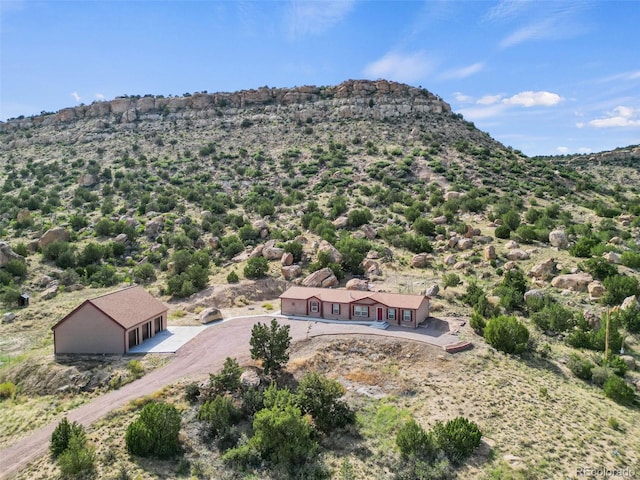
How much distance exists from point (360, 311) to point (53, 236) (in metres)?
34.4

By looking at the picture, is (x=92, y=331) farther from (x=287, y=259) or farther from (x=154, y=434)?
(x=287, y=259)

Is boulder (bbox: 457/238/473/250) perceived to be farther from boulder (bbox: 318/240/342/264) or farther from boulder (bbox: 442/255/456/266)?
boulder (bbox: 318/240/342/264)

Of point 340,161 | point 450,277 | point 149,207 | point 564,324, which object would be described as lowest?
point 564,324

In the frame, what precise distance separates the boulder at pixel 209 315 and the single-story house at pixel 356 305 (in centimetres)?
477

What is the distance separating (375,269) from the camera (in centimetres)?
3791

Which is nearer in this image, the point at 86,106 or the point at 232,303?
the point at 232,303

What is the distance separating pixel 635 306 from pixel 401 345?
16.7 meters

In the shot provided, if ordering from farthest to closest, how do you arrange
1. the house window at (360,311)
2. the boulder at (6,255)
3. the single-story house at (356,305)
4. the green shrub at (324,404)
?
the boulder at (6,255) < the house window at (360,311) < the single-story house at (356,305) < the green shrub at (324,404)

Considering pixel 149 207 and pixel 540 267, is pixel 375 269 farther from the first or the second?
pixel 149 207

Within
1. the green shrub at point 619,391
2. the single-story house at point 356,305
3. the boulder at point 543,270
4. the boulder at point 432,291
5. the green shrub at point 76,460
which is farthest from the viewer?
the boulder at point 543,270

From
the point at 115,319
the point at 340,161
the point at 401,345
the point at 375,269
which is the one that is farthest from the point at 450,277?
the point at 340,161

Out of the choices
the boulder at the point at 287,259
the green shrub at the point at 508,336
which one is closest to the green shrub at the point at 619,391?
the green shrub at the point at 508,336

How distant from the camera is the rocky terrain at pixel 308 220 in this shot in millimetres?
29797

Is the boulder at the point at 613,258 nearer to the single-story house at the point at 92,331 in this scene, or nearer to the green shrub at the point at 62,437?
the single-story house at the point at 92,331
